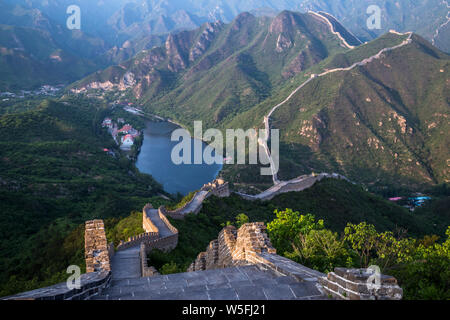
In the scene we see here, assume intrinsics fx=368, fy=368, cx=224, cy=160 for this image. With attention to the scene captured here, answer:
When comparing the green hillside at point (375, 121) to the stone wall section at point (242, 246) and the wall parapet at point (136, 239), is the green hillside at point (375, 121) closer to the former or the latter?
the wall parapet at point (136, 239)

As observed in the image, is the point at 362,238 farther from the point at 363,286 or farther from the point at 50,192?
the point at 50,192

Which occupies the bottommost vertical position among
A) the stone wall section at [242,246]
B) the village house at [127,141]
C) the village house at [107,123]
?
the stone wall section at [242,246]

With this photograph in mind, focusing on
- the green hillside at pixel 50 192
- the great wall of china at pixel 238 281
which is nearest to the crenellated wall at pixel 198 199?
the green hillside at pixel 50 192

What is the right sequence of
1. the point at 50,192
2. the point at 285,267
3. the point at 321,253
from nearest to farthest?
the point at 285,267
the point at 321,253
the point at 50,192

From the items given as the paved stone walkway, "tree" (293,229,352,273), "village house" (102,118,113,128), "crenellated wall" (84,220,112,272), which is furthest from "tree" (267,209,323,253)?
"village house" (102,118,113,128)

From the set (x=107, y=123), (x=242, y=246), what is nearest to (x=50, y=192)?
(x=242, y=246)

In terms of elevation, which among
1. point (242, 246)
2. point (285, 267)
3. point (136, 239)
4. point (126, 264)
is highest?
point (285, 267)

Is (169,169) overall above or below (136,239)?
above
